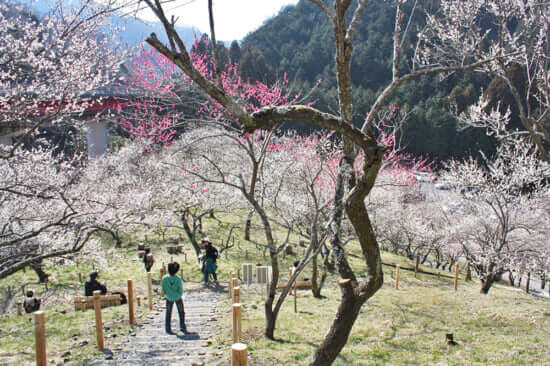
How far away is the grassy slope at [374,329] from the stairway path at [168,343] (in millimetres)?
304

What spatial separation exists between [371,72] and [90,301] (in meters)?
38.1

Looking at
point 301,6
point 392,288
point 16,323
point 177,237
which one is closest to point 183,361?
point 16,323

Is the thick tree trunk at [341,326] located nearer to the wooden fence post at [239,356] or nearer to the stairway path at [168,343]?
the wooden fence post at [239,356]

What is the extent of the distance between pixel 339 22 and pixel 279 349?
16.7 feet

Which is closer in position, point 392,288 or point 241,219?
point 392,288

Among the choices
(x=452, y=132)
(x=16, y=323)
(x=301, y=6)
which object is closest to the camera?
(x=16, y=323)

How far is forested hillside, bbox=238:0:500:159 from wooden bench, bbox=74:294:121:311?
75.0ft

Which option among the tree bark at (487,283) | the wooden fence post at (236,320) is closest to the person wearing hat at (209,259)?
the wooden fence post at (236,320)

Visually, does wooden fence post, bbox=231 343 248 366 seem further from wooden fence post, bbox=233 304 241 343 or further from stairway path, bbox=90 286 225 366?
stairway path, bbox=90 286 225 366

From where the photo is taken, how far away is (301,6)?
50656 mm

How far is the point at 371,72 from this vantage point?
40438mm

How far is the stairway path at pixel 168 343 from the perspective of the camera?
558 cm

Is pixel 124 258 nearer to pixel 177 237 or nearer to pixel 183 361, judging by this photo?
pixel 177 237

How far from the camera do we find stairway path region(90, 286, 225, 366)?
18.3 ft
